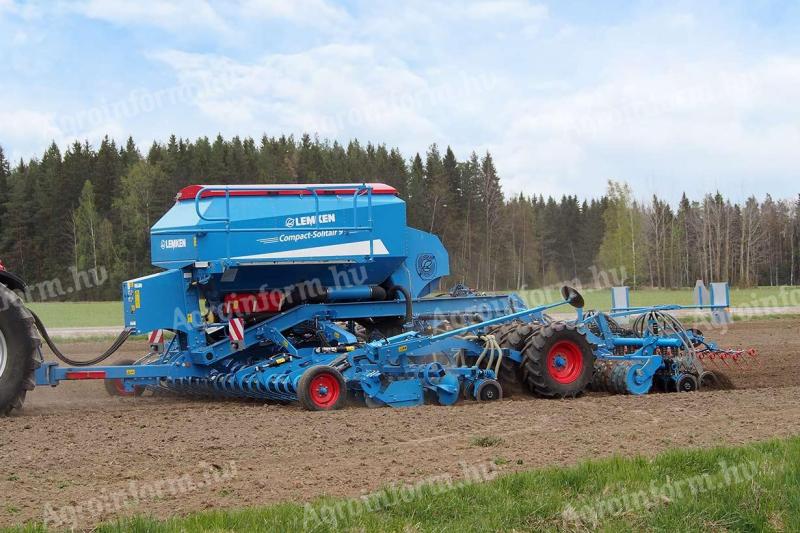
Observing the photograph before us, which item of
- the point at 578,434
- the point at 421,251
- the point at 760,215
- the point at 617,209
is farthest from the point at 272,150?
the point at 578,434

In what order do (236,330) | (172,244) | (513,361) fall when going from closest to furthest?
(236,330)
(172,244)
(513,361)

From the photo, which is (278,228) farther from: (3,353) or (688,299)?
(688,299)

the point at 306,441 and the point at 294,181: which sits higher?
the point at 294,181

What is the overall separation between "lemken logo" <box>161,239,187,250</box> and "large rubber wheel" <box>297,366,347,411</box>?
2.44 m

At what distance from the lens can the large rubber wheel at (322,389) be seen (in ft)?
31.9

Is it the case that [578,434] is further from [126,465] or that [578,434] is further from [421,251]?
[421,251]

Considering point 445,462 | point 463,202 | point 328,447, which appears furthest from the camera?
point 463,202

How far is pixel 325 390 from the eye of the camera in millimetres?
9945

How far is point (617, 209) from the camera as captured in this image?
255ft

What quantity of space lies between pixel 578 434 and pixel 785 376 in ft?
23.3

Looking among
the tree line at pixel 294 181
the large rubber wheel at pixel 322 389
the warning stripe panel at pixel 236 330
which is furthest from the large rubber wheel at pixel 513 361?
the tree line at pixel 294 181

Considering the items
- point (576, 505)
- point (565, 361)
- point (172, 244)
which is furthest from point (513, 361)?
point (576, 505)

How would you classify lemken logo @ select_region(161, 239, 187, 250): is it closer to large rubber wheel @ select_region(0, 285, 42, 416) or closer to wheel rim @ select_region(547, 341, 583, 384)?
large rubber wheel @ select_region(0, 285, 42, 416)

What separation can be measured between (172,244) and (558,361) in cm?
519
